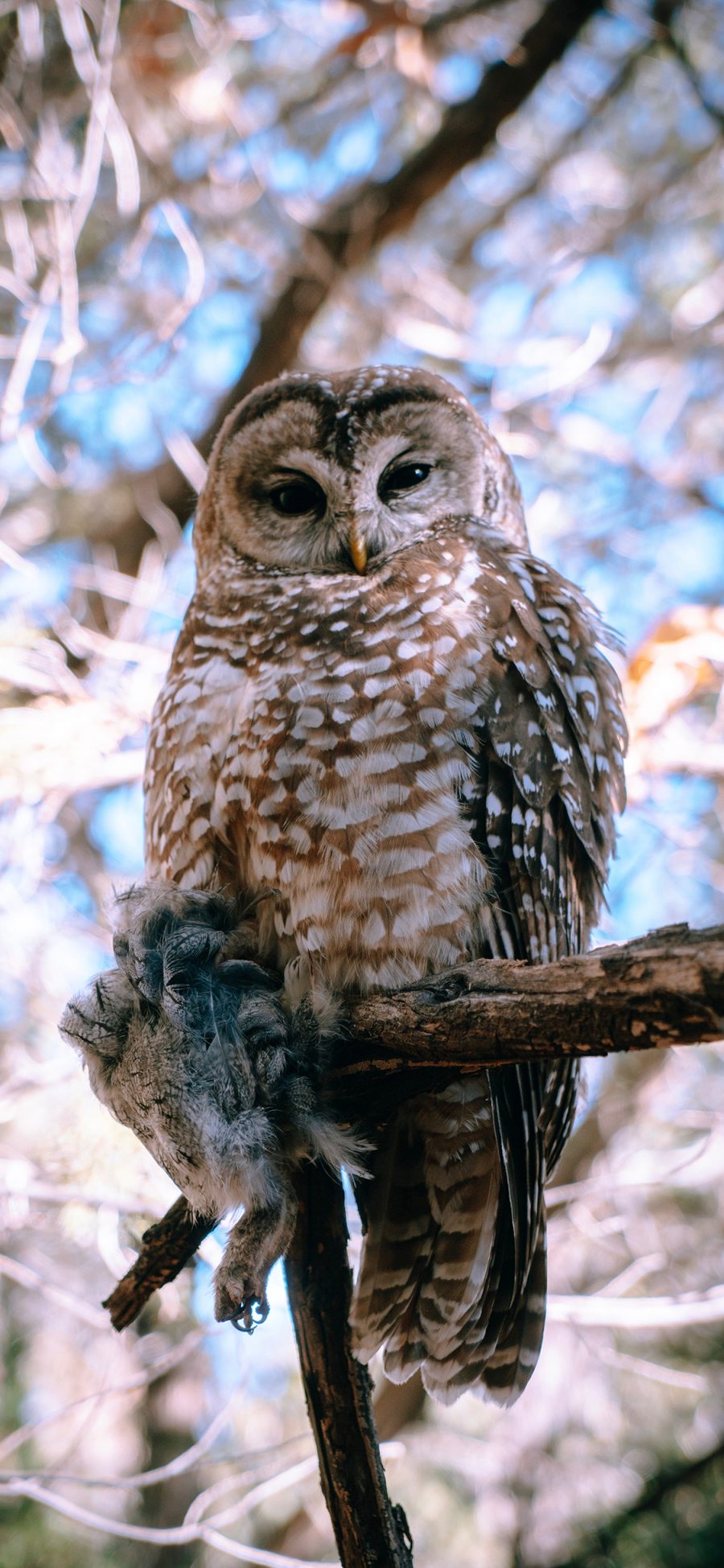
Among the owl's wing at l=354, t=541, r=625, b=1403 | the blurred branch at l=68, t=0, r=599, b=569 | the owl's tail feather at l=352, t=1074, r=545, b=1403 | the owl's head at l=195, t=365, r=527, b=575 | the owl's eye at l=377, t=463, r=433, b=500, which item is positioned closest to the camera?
the owl's wing at l=354, t=541, r=625, b=1403

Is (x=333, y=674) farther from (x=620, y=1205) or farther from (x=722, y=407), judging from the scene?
(x=722, y=407)

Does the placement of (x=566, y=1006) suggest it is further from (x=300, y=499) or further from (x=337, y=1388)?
(x=300, y=499)

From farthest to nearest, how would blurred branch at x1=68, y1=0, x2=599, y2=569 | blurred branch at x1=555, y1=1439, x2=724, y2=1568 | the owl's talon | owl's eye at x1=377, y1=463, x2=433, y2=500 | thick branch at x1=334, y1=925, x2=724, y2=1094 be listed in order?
blurred branch at x1=68, y1=0, x2=599, y2=569
blurred branch at x1=555, y1=1439, x2=724, y2=1568
owl's eye at x1=377, y1=463, x2=433, y2=500
the owl's talon
thick branch at x1=334, y1=925, x2=724, y2=1094

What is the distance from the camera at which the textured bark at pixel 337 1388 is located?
1.82 m

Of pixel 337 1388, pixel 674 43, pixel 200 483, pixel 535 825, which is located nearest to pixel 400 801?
pixel 535 825

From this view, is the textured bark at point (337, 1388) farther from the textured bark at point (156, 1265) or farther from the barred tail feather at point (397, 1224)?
the textured bark at point (156, 1265)

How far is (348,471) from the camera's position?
2.47m

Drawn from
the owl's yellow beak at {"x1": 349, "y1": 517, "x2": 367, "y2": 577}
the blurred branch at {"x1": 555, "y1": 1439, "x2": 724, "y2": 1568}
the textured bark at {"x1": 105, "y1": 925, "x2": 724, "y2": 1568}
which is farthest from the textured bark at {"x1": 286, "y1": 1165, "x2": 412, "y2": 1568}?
the blurred branch at {"x1": 555, "y1": 1439, "x2": 724, "y2": 1568}

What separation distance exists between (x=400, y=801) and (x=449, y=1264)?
94cm

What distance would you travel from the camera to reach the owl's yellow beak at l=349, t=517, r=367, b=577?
7.56ft

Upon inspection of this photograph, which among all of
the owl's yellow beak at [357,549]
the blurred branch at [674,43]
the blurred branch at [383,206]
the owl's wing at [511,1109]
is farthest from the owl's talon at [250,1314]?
the blurred branch at [674,43]

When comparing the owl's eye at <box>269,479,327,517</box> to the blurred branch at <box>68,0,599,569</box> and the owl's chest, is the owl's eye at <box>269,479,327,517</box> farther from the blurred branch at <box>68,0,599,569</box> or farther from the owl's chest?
the blurred branch at <box>68,0,599,569</box>

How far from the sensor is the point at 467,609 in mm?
2117

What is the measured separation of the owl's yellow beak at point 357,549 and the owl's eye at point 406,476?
0.74 feet
